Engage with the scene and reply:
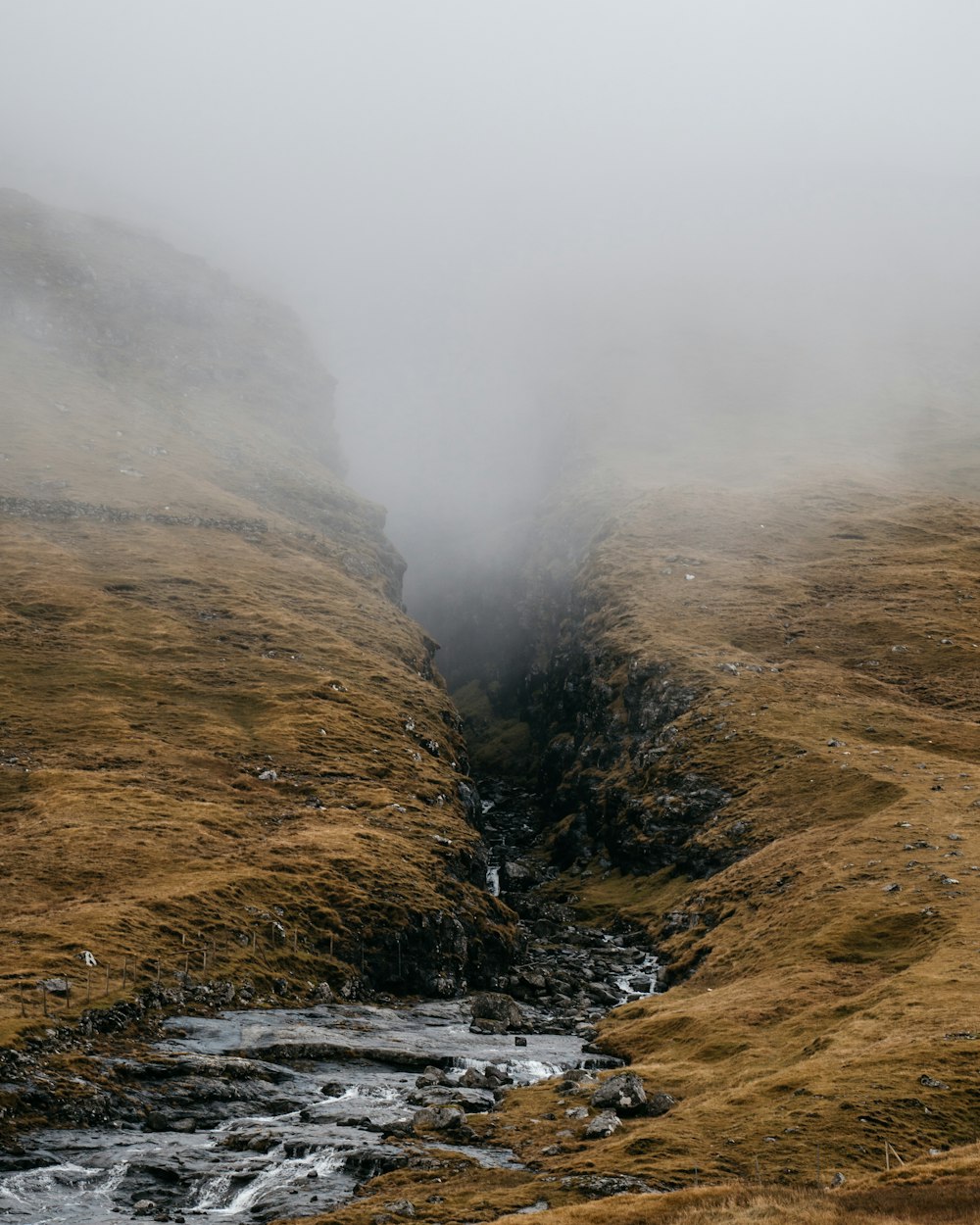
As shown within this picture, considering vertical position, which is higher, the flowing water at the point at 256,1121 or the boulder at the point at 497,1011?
the flowing water at the point at 256,1121

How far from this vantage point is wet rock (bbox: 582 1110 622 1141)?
156 ft

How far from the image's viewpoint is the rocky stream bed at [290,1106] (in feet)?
136

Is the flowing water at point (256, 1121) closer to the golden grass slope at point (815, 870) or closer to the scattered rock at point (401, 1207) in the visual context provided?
the scattered rock at point (401, 1207)

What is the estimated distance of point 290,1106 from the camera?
5309cm

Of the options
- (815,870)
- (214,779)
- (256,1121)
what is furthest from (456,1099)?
(214,779)

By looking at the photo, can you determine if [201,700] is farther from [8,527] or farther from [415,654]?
[8,527]

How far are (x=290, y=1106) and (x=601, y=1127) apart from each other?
16.8 meters

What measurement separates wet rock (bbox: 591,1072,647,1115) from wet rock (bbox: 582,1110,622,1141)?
2466mm

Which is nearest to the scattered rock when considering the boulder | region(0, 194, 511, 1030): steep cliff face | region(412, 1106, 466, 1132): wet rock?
region(412, 1106, 466, 1132): wet rock

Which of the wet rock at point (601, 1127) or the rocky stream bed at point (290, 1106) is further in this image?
the wet rock at point (601, 1127)

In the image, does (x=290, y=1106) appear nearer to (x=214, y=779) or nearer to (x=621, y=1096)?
(x=621, y=1096)

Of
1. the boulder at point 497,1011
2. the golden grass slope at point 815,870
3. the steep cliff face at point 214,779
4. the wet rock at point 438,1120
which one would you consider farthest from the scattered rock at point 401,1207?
the boulder at point 497,1011

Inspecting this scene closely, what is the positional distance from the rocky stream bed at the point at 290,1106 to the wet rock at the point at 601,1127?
9 cm

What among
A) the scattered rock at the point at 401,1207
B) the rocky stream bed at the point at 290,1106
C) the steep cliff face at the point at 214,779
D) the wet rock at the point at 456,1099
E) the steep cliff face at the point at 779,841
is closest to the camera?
the scattered rock at the point at 401,1207
